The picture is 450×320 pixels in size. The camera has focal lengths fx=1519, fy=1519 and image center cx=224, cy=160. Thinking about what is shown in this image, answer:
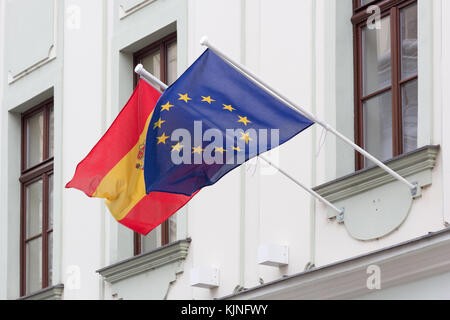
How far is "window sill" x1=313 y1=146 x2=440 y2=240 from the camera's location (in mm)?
14055

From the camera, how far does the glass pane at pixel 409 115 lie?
48.3 ft

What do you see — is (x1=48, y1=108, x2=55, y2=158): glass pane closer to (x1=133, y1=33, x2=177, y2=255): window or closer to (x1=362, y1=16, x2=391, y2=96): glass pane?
(x1=133, y1=33, x2=177, y2=255): window

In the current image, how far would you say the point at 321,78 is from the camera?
1583 centimetres

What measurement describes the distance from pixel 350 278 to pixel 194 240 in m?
3.37

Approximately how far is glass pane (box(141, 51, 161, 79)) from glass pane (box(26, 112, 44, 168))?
113 inches

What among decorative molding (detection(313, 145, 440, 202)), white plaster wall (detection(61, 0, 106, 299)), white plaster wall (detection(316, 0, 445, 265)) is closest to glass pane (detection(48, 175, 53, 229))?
white plaster wall (detection(61, 0, 106, 299))

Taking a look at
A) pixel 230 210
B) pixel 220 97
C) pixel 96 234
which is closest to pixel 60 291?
pixel 96 234

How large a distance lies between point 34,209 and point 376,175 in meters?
8.55

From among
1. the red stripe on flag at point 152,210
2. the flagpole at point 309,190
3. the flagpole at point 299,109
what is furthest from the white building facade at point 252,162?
the red stripe on flag at point 152,210

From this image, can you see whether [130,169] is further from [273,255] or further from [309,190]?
[309,190]

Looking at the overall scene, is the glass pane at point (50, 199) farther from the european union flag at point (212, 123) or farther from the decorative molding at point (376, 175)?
the european union flag at point (212, 123)

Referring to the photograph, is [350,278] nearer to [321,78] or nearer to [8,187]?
[321,78]

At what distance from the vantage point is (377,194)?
1462 cm
